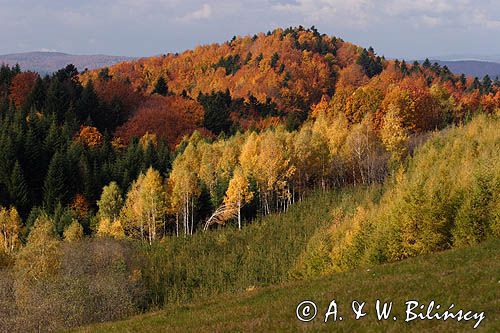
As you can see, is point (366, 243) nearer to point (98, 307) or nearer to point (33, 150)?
point (98, 307)

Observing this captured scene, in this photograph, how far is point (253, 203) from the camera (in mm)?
88312

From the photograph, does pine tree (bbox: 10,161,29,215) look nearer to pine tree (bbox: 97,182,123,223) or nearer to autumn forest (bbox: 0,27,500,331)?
autumn forest (bbox: 0,27,500,331)

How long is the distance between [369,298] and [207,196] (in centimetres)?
6792

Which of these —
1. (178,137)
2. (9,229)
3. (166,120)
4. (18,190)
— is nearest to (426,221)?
(9,229)

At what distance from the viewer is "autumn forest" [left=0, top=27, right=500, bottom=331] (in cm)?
3956

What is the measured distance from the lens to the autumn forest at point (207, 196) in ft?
130

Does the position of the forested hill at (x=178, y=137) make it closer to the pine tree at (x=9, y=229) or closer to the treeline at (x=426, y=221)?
the pine tree at (x=9, y=229)

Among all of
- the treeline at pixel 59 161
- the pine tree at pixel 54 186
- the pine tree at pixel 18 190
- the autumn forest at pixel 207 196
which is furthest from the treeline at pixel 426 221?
the pine tree at pixel 18 190

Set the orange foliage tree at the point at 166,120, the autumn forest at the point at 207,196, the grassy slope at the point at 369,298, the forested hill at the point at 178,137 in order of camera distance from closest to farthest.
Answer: the grassy slope at the point at 369,298, the autumn forest at the point at 207,196, the forested hill at the point at 178,137, the orange foliage tree at the point at 166,120

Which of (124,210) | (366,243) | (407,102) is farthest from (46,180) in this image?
(407,102)

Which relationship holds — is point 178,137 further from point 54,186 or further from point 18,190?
point 18,190

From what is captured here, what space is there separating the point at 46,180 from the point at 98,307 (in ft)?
190

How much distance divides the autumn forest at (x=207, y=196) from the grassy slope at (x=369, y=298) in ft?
29.9

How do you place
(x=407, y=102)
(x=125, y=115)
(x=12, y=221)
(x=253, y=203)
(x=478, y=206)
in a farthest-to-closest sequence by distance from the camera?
(x=125, y=115)
(x=407, y=102)
(x=253, y=203)
(x=12, y=221)
(x=478, y=206)
